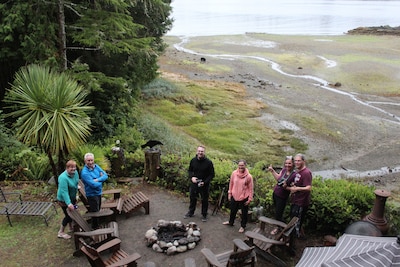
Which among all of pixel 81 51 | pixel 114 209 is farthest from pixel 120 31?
pixel 114 209

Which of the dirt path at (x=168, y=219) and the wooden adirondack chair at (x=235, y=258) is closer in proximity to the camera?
the wooden adirondack chair at (x=235, y=258)

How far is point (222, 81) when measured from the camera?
35156 mm

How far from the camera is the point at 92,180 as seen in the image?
7750 millimetres

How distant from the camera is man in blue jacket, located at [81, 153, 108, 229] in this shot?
7703 mm

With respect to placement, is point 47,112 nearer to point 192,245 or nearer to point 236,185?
point 192,245

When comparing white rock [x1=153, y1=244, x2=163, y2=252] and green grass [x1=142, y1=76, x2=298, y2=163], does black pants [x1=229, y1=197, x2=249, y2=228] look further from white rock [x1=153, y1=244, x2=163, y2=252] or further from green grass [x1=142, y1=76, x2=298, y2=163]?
green grass [x1=142, y1=76, x2=298, y2=163]

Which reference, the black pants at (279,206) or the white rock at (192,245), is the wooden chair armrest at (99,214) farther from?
the black pants at (279,206)

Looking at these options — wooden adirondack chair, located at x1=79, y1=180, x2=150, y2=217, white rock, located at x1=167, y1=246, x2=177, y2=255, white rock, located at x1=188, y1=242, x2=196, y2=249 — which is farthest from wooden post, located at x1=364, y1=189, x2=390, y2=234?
wooden adirondack chair, located at x1=79, y1=180, x2=150, y2=217

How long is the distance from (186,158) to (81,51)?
6814 mm

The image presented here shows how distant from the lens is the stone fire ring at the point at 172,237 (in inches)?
298

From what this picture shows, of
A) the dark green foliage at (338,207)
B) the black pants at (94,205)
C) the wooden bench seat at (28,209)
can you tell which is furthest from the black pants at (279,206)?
the wooden bench seat at (28,209)

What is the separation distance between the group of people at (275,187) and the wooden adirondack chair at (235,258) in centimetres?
139

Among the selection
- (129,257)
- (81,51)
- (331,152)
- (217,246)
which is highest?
(81,51)

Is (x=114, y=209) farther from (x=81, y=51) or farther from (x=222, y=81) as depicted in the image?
(x=222, y=81)
